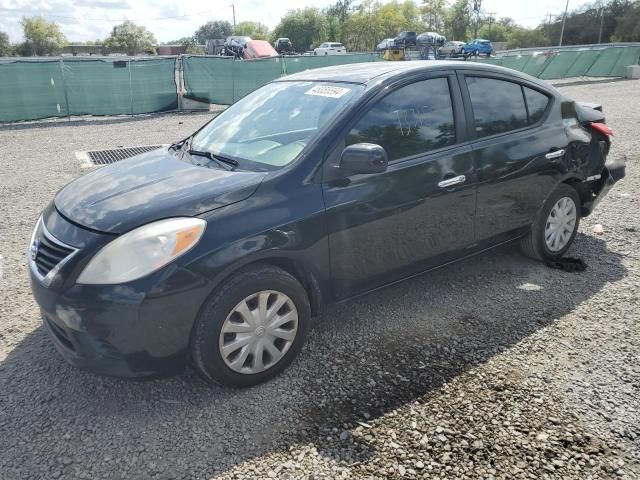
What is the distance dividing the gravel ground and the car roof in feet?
5.52

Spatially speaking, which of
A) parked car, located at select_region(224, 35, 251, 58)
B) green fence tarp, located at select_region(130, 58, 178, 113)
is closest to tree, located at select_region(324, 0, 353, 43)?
parked car, located at select_region(224, 35, 251, 58)

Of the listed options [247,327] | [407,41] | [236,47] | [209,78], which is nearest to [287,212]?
[247,327]

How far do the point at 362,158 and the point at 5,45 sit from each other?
87.6 metres

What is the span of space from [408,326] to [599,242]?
2683 mm

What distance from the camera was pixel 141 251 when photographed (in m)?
2.54

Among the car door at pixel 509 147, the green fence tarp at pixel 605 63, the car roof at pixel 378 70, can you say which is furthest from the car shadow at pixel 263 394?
the green fence tarp at pixel 605 63

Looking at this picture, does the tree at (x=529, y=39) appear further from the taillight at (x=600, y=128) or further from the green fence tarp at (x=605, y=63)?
the taillight at (x=600, y=128)

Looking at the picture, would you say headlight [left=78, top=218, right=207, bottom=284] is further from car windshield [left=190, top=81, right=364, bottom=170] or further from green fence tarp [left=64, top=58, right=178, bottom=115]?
green fence tarp [left=64, top=58, right=178, bottom=115]

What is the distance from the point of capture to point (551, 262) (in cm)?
453

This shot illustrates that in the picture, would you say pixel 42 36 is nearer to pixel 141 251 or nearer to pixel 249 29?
pixel 249 29

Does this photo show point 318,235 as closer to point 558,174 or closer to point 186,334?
point 186,334

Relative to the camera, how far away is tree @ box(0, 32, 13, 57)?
7100 centimetres

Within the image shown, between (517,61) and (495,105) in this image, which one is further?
(517,61)

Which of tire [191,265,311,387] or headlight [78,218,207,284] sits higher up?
headlight [78,218,207,284]
